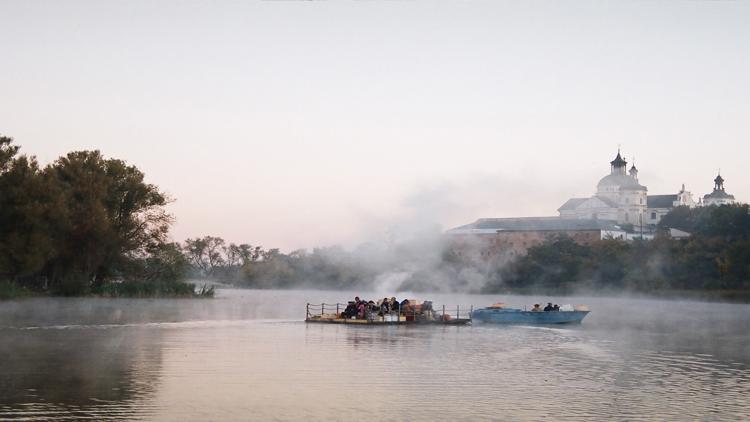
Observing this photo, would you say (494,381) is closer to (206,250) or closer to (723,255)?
(723,255)

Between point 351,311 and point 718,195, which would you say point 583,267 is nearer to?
point 351,311

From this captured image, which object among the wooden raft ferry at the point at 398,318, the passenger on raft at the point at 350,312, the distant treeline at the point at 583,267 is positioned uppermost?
the distant treeline at the point at 583,267

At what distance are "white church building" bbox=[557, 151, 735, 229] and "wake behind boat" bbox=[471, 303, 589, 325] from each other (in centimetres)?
13611

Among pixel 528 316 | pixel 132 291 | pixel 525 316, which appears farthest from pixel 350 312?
pixel 132 291

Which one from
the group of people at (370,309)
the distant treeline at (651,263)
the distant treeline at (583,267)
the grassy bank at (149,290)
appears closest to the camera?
the group of people at (370,309)

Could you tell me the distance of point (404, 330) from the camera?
41031mm

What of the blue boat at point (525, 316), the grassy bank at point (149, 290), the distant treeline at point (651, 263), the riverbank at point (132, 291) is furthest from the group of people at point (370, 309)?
the distant treeline at point (651, 263)

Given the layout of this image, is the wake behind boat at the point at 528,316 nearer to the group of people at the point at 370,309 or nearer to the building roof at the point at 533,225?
the group of people at the point at 370,309

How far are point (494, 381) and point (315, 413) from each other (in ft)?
22.8

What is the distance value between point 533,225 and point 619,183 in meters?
46.9

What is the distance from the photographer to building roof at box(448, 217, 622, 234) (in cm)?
15200

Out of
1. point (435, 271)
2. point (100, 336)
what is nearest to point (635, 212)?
point (435, 271)

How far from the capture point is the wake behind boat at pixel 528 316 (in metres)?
48.1

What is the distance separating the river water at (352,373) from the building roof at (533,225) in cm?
11238
